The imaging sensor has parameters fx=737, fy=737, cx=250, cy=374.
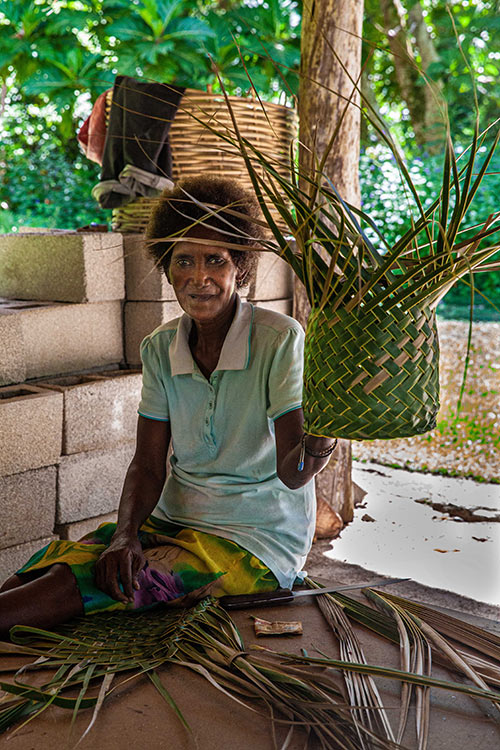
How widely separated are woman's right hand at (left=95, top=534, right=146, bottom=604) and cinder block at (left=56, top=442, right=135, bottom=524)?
85 cm

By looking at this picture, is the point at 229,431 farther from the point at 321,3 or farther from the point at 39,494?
the point at 321,3

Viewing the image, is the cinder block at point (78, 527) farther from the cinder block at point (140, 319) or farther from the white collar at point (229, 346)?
the white collar at point (229, 346)

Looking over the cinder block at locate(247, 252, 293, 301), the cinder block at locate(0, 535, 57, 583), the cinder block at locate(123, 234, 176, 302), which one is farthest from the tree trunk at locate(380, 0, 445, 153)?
the cinder block at locate(0, 535, 57, 583)

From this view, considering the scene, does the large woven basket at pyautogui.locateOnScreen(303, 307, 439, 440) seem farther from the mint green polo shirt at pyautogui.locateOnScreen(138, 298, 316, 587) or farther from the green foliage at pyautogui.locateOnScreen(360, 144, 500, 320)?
the green foliage at pyautogui.locateOnScreen(360, 144, 500, 320)

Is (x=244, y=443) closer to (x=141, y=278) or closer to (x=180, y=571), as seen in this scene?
(x=180, y=571)

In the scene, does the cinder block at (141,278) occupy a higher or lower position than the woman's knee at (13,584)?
higher

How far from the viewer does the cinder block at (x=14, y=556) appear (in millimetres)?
2611

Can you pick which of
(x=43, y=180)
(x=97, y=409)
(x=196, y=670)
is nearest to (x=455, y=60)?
(x=43, y=180)

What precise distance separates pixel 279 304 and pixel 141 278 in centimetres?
76

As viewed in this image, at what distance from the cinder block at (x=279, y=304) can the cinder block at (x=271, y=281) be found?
18mm

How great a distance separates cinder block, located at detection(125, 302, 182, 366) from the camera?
3.24 m

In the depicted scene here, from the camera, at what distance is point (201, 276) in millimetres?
2051

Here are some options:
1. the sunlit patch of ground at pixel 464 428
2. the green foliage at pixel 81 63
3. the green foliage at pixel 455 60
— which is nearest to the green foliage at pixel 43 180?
the green foliage at pixel 81 63

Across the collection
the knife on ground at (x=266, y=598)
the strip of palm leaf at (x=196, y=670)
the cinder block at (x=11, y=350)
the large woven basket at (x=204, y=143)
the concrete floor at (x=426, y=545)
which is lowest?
the concrete floor at (x=426, y=545)
